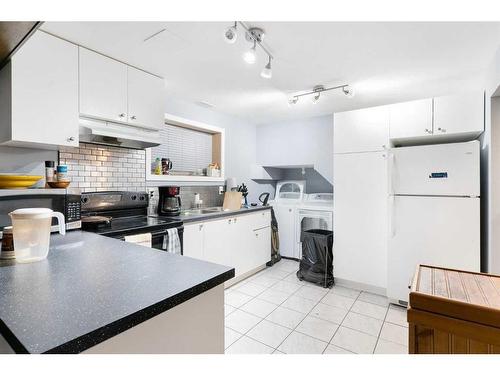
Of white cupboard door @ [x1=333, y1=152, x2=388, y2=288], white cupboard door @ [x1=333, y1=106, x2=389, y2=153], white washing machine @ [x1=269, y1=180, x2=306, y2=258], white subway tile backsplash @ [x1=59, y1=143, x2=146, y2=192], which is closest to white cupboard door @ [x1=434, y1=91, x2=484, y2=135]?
white cupboard door @ [x1=333, y1=106, x2=389, y2=153]

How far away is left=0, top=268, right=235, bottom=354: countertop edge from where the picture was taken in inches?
21.7

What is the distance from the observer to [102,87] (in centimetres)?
215

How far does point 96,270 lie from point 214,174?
2.76 meters

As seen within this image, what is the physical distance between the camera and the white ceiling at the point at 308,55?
5.86 ft

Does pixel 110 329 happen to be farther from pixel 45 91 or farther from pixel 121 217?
pixel 121 217

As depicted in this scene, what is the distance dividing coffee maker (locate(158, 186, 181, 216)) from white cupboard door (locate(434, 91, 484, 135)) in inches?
106

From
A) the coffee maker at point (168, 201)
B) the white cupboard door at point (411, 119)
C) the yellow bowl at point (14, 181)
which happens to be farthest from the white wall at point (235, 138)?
the white cupboard door at point (411, 119)

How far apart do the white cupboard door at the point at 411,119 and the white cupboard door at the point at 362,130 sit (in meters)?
0.07

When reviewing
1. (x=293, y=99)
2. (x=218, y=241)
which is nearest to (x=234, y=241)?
(x=218, y=241)

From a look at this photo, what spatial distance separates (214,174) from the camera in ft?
12.2

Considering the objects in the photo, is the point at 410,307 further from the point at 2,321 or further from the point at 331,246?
the point at 331,246
